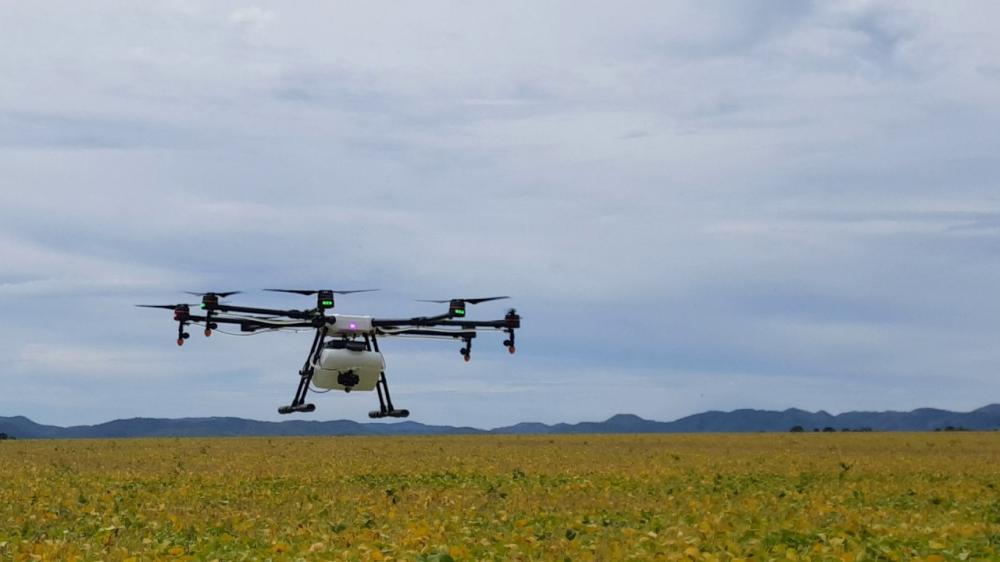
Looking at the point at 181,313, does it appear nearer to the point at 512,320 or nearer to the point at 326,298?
the point at 326,298

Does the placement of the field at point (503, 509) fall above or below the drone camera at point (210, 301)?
below

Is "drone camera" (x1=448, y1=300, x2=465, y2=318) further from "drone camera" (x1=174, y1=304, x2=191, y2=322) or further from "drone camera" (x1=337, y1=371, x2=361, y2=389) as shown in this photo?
"drone camera" (x1=174, y1=304, x2=191, y2=322)

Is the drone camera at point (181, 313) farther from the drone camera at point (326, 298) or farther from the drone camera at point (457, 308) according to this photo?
the drone camera at point (457, 308)

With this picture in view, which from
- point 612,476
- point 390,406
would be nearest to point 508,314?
point 390,406

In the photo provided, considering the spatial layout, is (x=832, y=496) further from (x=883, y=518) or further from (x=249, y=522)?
(x=249, y=522)

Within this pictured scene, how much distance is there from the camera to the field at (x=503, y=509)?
55.9 ft

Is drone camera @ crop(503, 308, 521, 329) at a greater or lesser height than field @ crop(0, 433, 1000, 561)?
greater

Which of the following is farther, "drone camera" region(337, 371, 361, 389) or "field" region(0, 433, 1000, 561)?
"drone camera" region(337, 371, 361, 389)

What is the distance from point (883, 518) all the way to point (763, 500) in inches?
229

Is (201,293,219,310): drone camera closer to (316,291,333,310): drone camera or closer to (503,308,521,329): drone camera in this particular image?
(316,291,333,310): drone camera

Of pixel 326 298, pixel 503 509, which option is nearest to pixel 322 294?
pixel 326 298

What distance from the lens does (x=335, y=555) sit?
16328mm

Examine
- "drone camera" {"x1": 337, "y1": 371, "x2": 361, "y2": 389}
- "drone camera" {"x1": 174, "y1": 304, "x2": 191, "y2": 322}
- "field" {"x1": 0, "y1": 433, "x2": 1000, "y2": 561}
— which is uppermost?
"drone camera" {"x1": 174, "y1": 304, "x2": 191, "y2": 322}

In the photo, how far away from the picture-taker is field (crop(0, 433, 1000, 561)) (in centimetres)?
1703
